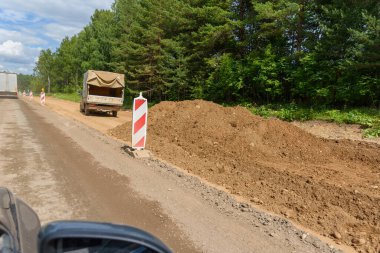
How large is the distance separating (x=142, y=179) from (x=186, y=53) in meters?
23.8

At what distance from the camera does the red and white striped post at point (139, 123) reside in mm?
9797

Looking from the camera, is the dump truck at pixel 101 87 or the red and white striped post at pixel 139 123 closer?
the red and white striped post at pixel 139 123

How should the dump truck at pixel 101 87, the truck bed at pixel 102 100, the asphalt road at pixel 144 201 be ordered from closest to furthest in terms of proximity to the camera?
the asphalt road at pixel 144 201 → the truck bed at pixel 102 100 → the dump truck at pixel 101 87

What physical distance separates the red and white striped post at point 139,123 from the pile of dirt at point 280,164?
0.72 meters

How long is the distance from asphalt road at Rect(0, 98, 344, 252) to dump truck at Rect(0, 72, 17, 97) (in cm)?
4655

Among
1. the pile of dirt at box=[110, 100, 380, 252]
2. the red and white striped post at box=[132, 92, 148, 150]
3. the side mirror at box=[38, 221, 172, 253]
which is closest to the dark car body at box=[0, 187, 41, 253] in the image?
the side mirror at box=[38, 221, 172, 253]

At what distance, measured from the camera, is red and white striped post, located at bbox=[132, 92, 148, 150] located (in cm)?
980

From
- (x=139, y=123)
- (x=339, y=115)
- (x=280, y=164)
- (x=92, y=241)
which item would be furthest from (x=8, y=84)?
(x=92, y=241)

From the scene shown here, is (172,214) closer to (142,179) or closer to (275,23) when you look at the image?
(142,179)

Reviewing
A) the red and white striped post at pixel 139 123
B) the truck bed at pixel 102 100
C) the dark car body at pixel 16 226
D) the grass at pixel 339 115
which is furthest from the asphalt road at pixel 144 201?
the truck bed at pixel 102 100

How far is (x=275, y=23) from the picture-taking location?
2108 cm

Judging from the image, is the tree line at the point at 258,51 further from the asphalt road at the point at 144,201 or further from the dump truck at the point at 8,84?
the dump truck at the point at 8,84

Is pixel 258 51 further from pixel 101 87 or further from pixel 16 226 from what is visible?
pixel 16 226

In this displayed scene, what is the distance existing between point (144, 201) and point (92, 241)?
4261 mm
